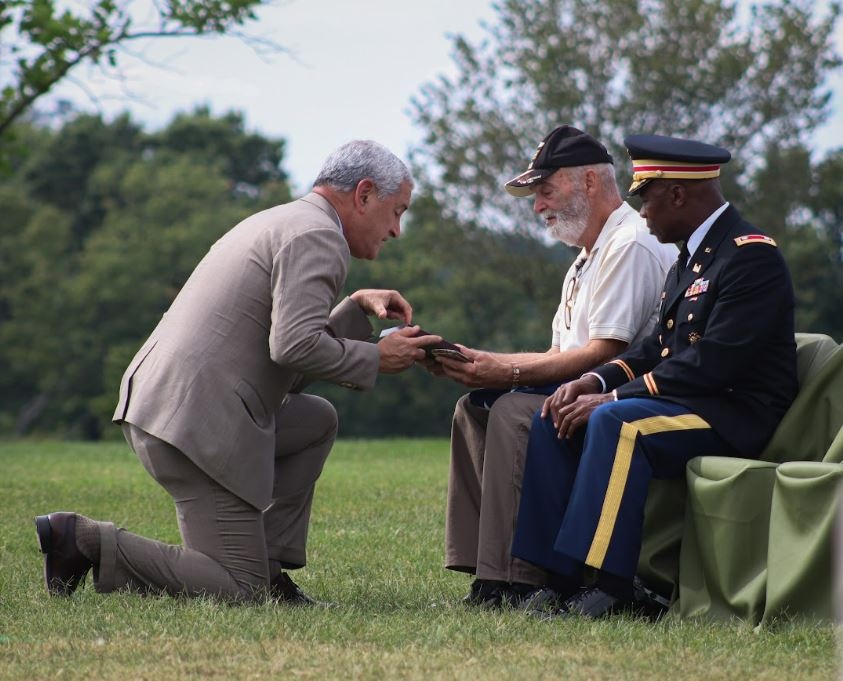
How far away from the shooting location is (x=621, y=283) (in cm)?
572

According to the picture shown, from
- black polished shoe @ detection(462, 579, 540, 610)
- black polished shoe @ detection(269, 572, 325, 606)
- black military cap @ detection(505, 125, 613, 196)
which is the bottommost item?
black polished shoe @ detection(269, 572, 325, 606)

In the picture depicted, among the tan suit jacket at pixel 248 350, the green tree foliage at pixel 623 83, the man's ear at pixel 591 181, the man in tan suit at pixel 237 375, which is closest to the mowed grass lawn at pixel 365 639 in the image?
the man in tan suit at pixel 237 375

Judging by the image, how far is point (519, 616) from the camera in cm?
487

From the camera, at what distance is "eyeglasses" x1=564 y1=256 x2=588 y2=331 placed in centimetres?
601

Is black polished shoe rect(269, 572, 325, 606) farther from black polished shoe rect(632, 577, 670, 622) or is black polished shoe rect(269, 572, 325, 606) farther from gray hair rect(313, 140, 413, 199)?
gray hair rect(313, 140, 413, 199)

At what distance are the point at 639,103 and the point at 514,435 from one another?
91.3 feet

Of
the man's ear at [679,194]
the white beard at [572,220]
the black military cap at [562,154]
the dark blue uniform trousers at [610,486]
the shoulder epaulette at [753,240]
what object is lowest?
the dark blue uniform trousers at [610,486]

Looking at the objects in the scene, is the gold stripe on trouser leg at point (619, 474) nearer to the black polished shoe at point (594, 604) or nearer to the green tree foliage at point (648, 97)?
the black polished shoe at point (594, 604)

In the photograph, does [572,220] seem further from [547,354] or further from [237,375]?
[237,375]

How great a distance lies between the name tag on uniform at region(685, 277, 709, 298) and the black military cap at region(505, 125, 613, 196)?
2.97 feet

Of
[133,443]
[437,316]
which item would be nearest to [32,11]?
[133,443]

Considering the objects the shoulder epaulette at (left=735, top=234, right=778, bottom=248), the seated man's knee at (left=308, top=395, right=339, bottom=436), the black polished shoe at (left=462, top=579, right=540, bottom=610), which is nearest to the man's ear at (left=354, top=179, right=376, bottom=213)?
the seated man's knee at (left=308, top=395, right=339, bottom=436)

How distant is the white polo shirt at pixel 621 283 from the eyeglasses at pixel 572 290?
64mm

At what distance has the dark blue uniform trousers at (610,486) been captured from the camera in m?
4.96
